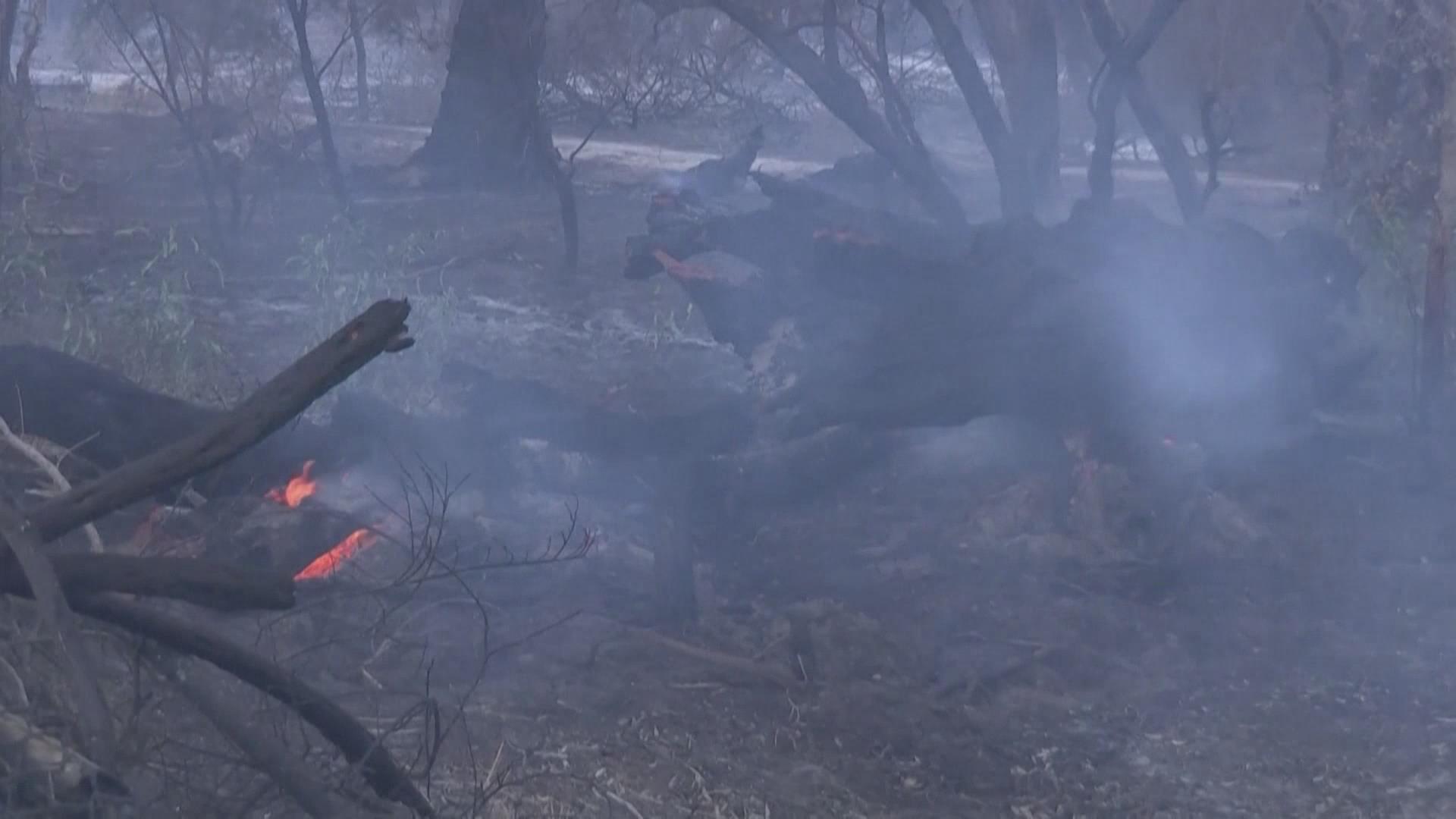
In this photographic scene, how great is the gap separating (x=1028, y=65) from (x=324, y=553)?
727 cm

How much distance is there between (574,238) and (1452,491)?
20.6ft

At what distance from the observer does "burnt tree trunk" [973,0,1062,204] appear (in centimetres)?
1084

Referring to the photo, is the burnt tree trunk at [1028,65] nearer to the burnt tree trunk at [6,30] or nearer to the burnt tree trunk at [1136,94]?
the burnt tree trunk at [1136,94]

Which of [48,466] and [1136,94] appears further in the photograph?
[1136,94]

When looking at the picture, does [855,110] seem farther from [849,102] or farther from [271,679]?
[271,679]

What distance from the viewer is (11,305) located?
8.02 m

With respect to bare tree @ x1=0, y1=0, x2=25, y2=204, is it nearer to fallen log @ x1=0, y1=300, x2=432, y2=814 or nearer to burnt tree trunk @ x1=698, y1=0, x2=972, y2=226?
burnt tree trunk @ x1=698, y1=0, x2=972, y2=226

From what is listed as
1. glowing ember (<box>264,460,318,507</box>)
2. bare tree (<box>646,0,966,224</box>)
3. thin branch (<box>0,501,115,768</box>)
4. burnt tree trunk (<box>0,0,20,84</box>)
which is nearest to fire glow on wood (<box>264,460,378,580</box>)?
glowing ember (<box>264,460,318,507</box>)

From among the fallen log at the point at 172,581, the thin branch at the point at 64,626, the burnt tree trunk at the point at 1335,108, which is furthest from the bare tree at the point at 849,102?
the thin branch at the point at 64,626

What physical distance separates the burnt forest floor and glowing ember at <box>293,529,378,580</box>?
16.3 inches

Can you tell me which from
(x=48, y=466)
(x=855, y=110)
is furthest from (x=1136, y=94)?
(x=48, y=466)

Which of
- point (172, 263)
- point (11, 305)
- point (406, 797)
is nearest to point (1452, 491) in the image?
point (406, 797)

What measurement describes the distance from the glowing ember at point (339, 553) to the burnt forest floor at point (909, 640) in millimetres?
413

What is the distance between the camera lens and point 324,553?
5.38 meters
